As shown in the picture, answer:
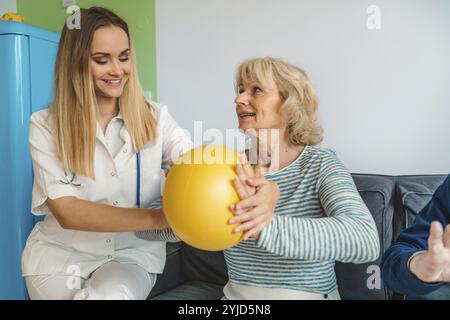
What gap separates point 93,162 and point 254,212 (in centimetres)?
59

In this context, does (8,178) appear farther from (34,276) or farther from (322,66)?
(322,66)

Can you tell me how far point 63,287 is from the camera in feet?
3.99

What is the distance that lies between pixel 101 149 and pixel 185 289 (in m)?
0.67

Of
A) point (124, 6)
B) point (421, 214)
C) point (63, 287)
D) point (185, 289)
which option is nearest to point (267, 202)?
point (421, 214)

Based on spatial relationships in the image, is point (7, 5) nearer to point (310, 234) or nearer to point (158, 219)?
point (158, 219)

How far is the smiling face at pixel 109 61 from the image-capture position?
123cm

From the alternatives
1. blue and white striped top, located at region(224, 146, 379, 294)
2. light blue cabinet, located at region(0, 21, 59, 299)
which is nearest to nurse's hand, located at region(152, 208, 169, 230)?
blue and white striped top, located at region(224, 146, 379, 294)

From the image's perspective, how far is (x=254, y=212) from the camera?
87 centimetres

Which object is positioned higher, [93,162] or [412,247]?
[93,162]

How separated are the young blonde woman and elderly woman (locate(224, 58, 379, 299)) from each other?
10.7 inches

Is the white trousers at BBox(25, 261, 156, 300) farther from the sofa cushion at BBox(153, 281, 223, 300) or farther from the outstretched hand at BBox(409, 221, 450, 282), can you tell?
the outstretched hand at BBox(409, 221, 450, 282)

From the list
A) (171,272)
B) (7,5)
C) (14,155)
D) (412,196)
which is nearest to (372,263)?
(412,196)

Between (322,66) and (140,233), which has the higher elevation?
(322,66)
